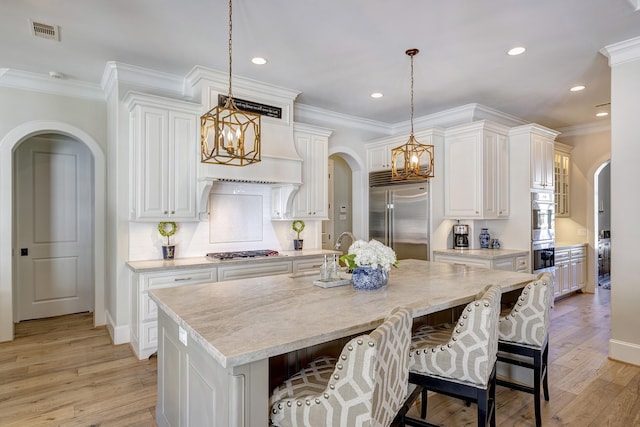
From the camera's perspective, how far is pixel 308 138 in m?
4.77

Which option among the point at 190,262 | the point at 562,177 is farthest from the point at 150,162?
the point at 562,177

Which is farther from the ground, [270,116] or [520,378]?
[270,116]

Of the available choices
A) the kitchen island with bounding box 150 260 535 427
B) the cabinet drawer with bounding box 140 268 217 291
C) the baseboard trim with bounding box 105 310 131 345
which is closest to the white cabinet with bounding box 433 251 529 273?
the kitchen island with bounding box 150 260 535 427

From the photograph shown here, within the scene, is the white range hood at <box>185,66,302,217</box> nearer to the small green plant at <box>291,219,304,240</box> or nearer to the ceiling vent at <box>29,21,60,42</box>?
the small green plant at <box>291,219,304,240</box>

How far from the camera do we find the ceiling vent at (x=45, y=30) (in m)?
2.93

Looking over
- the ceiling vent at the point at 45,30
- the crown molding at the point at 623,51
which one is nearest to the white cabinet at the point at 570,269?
the crown molding at the point at 623,51

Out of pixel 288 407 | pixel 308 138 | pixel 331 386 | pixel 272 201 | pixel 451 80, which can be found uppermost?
pixel 451 80

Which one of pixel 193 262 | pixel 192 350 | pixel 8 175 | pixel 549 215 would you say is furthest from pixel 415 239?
pixel 8 175

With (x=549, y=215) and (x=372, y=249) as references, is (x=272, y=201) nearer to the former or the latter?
(x=372, y=249)

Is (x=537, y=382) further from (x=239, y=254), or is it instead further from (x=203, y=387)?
(x=239, y=254)

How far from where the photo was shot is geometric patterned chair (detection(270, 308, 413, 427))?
4.18ft

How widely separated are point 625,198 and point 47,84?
5.82 m

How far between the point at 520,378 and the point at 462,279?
0.90m

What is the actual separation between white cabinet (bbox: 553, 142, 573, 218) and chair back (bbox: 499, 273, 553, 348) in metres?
4.43
